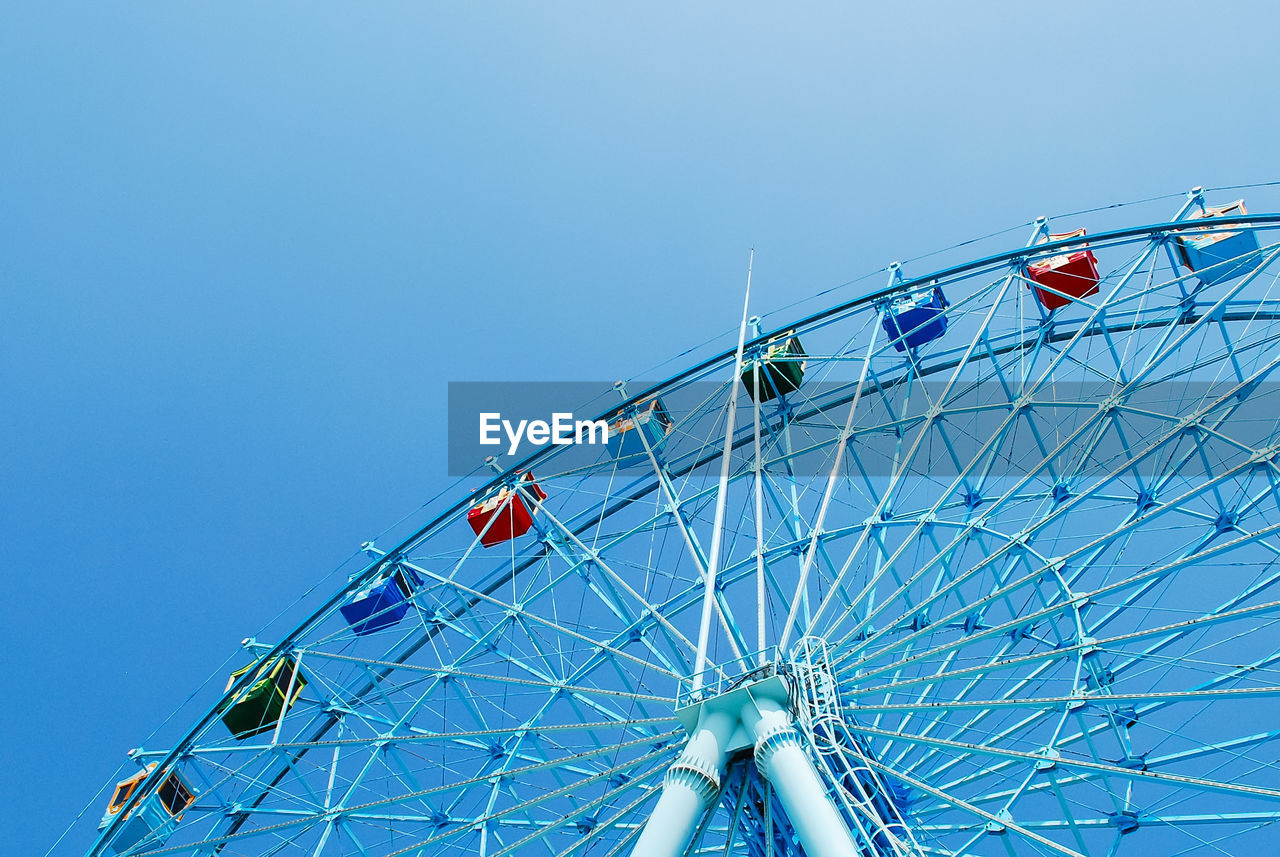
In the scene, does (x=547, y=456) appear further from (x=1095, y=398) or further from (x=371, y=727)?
(x=1095, y=398)

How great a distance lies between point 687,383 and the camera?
2209 cm

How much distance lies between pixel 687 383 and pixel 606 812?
8343 mm

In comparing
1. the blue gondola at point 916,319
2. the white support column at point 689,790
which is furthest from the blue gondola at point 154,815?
the blue gondola at point 916,319

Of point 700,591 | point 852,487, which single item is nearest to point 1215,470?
point 852,487

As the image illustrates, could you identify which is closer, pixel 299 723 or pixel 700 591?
pixel 700 591

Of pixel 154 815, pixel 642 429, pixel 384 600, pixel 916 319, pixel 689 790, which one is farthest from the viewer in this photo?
pixel 384 600

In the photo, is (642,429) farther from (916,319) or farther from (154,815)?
(154,815)

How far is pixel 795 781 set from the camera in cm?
1270

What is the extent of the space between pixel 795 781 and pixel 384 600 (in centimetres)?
1271

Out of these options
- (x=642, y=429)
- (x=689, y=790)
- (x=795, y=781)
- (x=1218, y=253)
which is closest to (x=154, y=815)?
(x=642, y=429)

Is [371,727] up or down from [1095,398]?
up

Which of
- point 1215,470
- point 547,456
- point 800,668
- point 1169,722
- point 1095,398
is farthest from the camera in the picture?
point 1169,722

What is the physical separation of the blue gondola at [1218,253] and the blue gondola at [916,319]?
13.6ft

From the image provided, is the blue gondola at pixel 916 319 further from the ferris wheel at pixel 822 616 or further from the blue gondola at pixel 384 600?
the blue gondola at pixel 384 600
